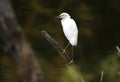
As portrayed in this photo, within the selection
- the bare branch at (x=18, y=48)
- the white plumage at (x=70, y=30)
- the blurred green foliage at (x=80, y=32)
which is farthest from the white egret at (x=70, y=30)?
the blurred green foliage at (x=80, y=32)

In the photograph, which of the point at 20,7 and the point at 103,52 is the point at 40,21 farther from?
the point at 103,52

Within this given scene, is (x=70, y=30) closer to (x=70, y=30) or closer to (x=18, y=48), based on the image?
(x=70, y=30)

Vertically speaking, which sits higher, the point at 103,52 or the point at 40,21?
the point at 40,21

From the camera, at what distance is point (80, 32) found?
6082 millimetres

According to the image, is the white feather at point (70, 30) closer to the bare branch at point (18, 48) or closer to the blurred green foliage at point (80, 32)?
the bare branch at point (18, 48)

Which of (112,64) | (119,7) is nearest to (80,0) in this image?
(119,7)

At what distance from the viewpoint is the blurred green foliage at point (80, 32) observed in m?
5.80

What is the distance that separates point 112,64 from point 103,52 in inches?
25.7

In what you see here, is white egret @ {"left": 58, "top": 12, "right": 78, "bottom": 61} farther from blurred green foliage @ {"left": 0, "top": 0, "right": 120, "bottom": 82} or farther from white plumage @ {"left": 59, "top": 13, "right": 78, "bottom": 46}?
blurred green foliage @ {"left": 0, "top": 0, "right": 120, "bottom": 82}

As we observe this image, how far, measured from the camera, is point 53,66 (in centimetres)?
583

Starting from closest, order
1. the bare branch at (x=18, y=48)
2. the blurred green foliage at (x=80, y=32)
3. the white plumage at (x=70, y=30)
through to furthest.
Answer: the bare branch at (x=18, y=48), the white plumage at (x=70, y=30), the blurred green foliage at (x=80, y=32)

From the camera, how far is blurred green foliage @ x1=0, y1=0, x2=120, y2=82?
5.80 metres

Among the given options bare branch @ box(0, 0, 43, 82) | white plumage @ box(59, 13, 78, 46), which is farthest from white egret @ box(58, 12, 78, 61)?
bare branch @ box(0, 0, 43, 82)

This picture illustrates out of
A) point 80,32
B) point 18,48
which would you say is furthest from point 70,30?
point 80,32
